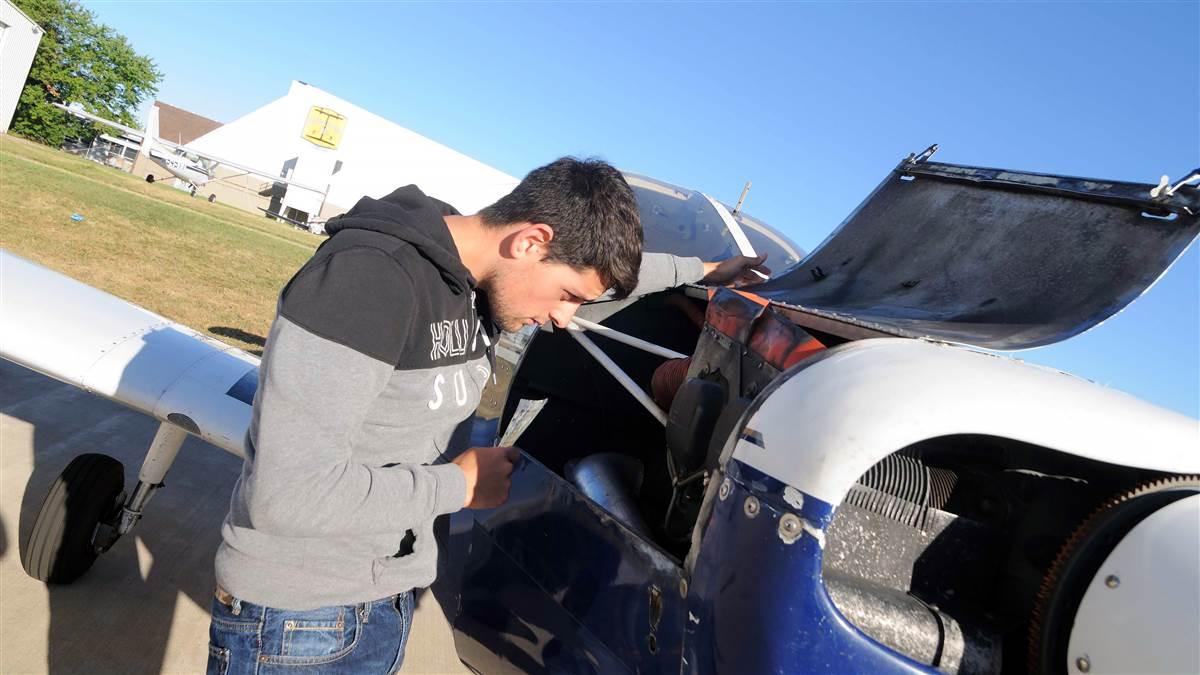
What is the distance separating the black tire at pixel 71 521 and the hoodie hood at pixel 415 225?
2.62 meters

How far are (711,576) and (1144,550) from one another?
71 centimetres

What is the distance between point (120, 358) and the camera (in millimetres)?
3588

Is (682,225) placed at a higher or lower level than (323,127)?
lower

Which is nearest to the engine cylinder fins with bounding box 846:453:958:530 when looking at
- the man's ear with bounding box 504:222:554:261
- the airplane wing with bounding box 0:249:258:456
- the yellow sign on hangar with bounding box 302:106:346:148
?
the man's ear with bounding box 504:222:554:261

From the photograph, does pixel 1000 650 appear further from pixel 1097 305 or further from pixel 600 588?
pixel 1097 305

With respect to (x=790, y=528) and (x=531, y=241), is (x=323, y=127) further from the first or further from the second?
(x=790, y=528)

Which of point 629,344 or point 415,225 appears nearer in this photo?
point 415,225

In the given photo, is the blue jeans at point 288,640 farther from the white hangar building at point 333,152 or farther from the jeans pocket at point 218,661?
the white hangar building at point 333,152

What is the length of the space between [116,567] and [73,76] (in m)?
55.5

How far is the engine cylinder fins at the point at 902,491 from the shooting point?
1.57 m

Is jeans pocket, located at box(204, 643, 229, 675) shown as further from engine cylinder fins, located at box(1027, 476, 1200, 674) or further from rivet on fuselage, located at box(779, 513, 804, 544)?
engine cylinder fins, located at box(1027, 476, 1200, 674)

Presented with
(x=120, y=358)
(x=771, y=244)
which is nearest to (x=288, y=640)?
(x=120, y=358)

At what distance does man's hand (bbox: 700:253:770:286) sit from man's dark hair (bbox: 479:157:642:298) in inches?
64.7

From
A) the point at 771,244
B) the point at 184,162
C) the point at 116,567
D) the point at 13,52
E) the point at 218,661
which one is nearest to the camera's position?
the point at 218,661
